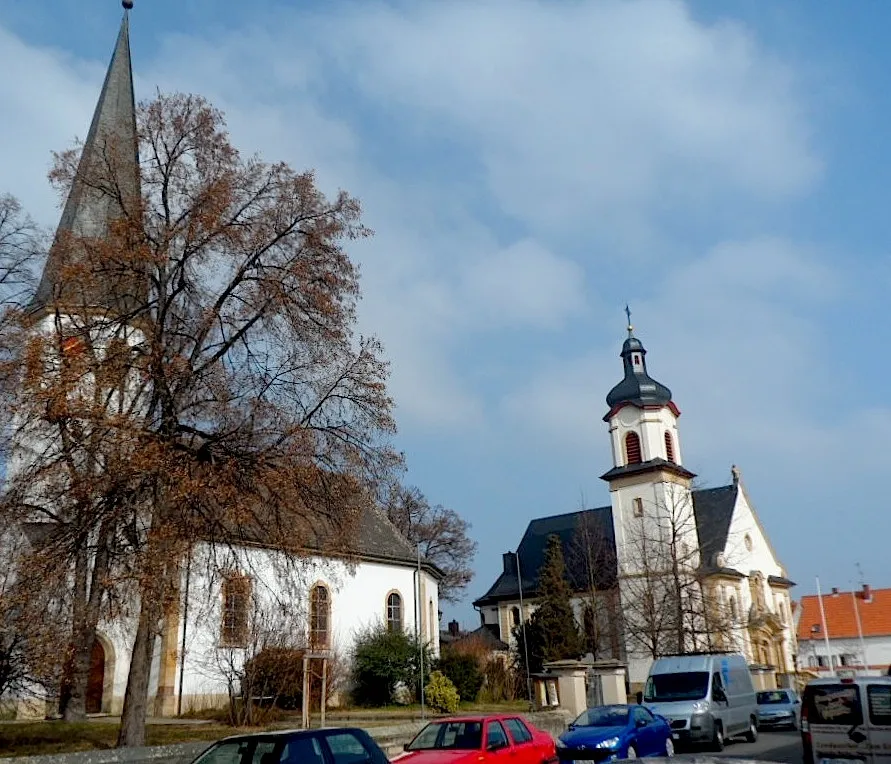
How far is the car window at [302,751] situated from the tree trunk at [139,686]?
25.9 feet

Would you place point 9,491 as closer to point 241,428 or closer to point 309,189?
point 241,428

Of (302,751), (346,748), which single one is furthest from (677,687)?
(302,751)

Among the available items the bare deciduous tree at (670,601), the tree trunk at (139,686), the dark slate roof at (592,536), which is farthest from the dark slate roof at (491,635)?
the tree trunk at (139,686)

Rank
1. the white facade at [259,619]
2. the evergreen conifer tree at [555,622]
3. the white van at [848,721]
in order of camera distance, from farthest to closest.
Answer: the evergreen conifer tree at [555,622]
the white facade at [259,619]
the white van at [848,721]

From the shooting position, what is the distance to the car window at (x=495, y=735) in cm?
1191

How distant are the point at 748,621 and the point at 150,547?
1652 inches

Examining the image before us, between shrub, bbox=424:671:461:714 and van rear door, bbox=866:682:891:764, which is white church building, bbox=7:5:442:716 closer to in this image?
shrub, bbox=424:671:461:714

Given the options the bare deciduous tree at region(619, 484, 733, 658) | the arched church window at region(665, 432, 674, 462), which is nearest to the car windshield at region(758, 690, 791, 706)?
the bare deciduous tree at region(619, 484, 733, 658)

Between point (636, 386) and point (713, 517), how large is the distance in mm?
11228

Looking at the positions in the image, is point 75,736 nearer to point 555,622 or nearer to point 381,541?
Answer: point 381,541

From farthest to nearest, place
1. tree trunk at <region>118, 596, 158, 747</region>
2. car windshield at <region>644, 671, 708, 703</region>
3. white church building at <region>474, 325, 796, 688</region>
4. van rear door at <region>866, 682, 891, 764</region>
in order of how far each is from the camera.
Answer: white church building at <region>474, 325, 796, 688</region>
car windshield at <region>644, 671, 708, 703</region>
tree trunk at <region>118, 596, 158, 747</region>
van rear door at <region>866, 682, 891, 764</region>

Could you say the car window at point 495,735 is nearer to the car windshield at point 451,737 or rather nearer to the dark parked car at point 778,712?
the car windshield at point 451,737

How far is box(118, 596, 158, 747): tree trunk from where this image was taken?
1611 cm

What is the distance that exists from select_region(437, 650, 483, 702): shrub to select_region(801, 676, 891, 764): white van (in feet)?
70.5
